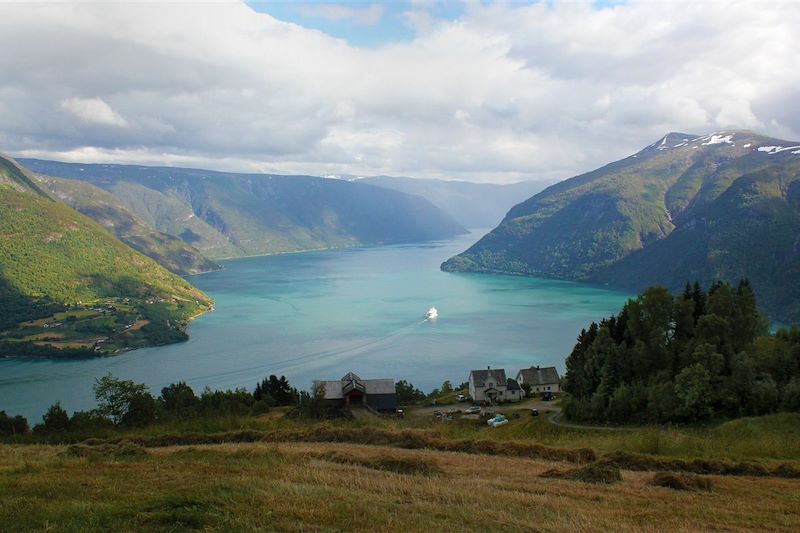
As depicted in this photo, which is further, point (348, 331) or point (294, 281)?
point (294, 281)

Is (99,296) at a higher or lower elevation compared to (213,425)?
higher

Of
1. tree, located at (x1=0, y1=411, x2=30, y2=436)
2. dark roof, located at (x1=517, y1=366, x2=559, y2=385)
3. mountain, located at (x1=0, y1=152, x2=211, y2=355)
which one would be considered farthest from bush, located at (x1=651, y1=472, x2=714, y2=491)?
mountain, located at (x1=0, y1=152, x2=211, y2=355)

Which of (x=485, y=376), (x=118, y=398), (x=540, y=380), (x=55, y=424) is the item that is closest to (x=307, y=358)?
(x=485, y=376)

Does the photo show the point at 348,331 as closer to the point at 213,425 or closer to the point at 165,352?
the point at 165,352

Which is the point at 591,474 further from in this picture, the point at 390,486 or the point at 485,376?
the point at 485,376

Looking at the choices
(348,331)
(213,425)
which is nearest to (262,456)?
(213,425)

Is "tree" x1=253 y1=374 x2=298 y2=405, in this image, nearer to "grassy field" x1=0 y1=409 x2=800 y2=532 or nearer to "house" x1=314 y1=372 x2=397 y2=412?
"house" x1=314 y1=372 x2=397 y2=412
